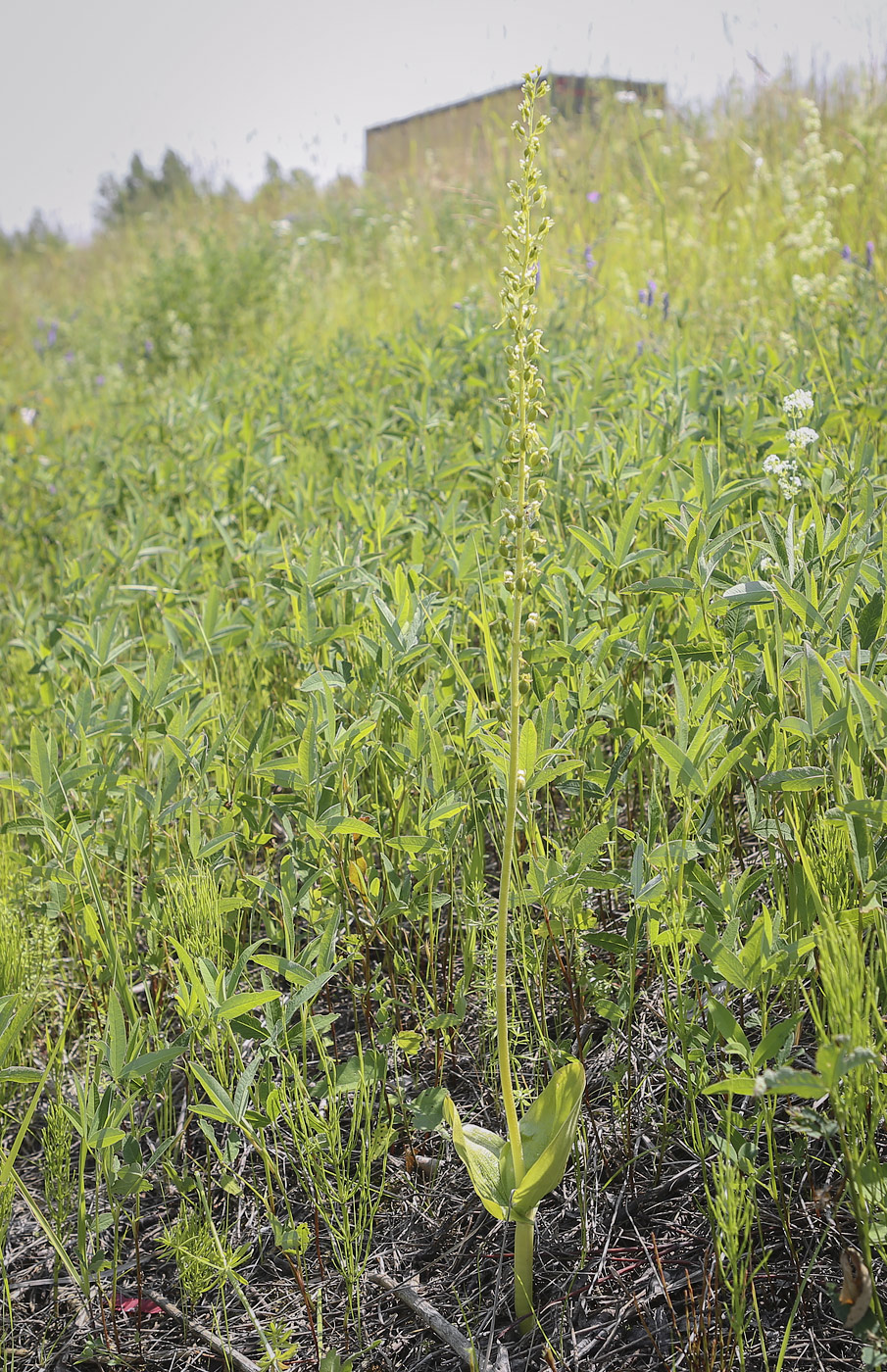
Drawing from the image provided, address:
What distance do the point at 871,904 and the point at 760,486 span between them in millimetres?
Result: 1418

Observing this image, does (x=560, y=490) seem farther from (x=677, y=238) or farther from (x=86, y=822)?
(x=677, y=238)

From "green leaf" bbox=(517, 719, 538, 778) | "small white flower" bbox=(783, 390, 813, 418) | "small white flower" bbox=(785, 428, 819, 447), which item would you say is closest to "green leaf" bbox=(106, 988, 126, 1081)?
"green leaf" bbox=(517, 719, 538, 778)

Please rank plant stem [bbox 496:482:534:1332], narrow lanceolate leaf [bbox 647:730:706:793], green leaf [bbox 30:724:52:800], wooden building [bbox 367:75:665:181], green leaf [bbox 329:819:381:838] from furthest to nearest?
1. wooden building [bbox 367:75:665:181]
2. green leaf [bbox 30:724:52:800]
3. green leaf [bbox 329:819:381:838]
4. narrow lanceolate leaf [bbox 647:730:706:793]
5. plant stem [bbox 496:482:534:1332]

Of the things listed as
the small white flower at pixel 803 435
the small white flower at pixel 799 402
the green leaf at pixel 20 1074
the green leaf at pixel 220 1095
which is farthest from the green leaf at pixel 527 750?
the small white flower at pixel 799 402

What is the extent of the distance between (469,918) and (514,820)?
0.51 metres

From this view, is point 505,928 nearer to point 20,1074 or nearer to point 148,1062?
point 148,1062

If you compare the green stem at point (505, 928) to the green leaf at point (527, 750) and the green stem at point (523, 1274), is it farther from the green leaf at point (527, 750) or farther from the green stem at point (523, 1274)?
the green leaf at point (527, 750)

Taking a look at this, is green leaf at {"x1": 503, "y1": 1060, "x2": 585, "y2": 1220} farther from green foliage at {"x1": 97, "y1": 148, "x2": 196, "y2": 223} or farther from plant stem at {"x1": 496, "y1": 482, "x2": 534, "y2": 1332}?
green foliage at {"x1": 97, "y1": 148, "x2": 196, "y2": 223}

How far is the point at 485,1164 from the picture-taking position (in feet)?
3.97

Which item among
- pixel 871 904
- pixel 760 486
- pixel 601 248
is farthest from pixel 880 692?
pixel 601 248

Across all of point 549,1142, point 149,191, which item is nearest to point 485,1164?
point 549,1142

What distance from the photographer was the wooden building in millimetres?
7480

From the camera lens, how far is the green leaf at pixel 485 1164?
1160 mm

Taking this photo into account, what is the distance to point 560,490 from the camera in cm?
250
